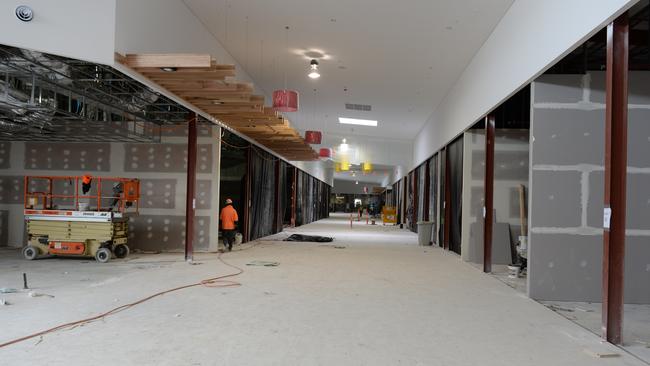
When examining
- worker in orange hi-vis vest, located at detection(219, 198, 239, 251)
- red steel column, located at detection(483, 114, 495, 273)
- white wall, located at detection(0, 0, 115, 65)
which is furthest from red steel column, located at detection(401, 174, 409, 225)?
white wall, located at detection(0, 0, 115, 65)

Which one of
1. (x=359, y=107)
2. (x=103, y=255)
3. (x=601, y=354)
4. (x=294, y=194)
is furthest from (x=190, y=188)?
(x=294, y=194)

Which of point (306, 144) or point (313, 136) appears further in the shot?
point (306, 144)

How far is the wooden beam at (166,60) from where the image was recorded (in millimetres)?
7797

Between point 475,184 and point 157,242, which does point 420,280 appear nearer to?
point 475,184

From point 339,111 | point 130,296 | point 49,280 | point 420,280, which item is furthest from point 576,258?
point 339,111

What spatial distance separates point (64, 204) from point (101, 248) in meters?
3.73

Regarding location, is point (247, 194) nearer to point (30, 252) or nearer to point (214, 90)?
point (30, 252)

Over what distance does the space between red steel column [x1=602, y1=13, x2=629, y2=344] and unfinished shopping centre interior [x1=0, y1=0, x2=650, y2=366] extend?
2cm

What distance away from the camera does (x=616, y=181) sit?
17.9ft

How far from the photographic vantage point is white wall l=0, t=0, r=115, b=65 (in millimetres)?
7062

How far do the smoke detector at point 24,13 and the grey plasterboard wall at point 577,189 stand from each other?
24.9 feet

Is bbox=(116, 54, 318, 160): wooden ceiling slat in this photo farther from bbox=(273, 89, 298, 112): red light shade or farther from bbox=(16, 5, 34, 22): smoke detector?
bbox=(16, 5, 34, 22): smoke detector

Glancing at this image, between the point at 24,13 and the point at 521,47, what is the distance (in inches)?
303

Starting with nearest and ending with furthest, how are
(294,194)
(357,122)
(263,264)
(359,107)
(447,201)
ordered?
(263,264)
(447,201)
(359,107)
(357,122)
(294,194)
